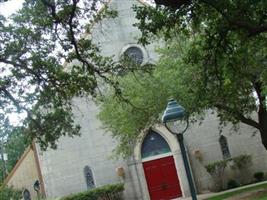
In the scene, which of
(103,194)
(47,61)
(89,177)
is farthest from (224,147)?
(47,61)

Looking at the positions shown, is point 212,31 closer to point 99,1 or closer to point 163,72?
point 99,1

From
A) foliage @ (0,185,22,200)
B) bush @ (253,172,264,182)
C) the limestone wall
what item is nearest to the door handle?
bush @ (253,172,264,182)

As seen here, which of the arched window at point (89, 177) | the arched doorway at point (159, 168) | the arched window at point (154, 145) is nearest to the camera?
the arched window at point (89, 177)

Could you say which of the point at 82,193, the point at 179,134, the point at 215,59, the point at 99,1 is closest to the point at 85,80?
the point at 99,1

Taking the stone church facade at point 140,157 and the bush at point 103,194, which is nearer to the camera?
the bush at point 103,194

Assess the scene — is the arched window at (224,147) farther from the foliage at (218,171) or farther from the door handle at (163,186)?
the door handle at (163,186)

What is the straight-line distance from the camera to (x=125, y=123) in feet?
88.2

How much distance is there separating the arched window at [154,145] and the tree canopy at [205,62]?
17.0ft

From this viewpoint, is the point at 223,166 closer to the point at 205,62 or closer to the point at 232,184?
the point at 232,184

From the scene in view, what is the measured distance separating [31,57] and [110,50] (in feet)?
60.4

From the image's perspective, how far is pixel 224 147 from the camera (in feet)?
116

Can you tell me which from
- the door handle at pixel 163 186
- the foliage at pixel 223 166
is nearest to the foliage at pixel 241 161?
the foliage at pixel 223 166

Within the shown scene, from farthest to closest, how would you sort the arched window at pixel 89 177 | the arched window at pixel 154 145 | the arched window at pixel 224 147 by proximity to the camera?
the arched window at pixel 224 147, the arched window at pixel 154 145, the arched window at pixel 89 177

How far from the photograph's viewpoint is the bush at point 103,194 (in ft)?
104
